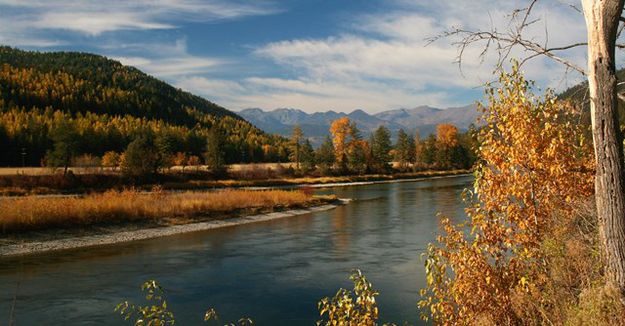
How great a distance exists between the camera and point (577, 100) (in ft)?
23.7

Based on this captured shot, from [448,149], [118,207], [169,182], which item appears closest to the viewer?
[118,207]

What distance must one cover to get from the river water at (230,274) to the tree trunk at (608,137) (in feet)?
28.4

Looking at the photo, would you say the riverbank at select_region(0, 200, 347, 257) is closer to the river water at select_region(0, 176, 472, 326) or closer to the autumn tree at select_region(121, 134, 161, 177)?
the river water at select_region(0, 176, 472, 326)

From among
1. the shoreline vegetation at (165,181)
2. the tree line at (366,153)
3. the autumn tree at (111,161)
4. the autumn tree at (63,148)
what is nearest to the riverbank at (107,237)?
the shoreline vegetation at (165,181)

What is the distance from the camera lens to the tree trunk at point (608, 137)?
20.0ft

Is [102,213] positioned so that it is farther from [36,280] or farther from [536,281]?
[536,281]

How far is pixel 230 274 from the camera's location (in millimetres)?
21625

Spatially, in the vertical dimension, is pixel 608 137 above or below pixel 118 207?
above

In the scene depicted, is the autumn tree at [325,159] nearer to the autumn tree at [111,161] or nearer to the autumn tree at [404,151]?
the autumn tree at [404,151]

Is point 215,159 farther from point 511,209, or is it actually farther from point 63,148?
point 511,209

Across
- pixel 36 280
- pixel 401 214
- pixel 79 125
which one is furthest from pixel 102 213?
pixel 79 125

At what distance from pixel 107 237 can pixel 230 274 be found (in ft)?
45.9

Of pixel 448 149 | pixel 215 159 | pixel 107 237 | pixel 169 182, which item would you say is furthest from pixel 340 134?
pixel 107 237

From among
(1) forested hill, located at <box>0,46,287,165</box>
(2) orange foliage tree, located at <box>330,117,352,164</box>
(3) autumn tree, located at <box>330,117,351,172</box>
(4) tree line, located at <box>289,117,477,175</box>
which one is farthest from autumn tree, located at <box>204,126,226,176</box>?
(2) orange foliage tree, located at <box>330,117,352,164</box>
